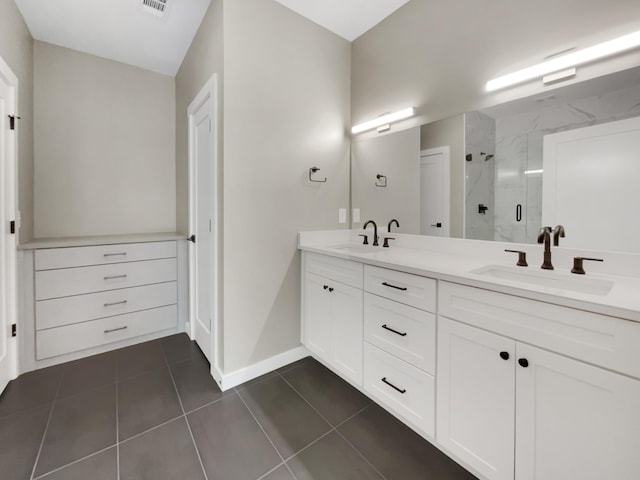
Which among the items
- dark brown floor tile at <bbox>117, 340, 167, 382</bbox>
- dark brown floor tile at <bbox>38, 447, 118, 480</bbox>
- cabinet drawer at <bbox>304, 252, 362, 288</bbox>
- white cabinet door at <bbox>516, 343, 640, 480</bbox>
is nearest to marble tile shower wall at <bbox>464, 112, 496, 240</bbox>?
cabinet drawer at <bbox>304, 252, 362, 288</bbox>

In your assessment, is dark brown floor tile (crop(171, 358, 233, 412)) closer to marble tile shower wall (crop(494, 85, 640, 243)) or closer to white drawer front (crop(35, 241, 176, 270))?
white drawer front (crop(35, 241, 176, 270))

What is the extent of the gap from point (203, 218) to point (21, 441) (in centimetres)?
162

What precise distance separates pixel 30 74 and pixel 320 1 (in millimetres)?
2531

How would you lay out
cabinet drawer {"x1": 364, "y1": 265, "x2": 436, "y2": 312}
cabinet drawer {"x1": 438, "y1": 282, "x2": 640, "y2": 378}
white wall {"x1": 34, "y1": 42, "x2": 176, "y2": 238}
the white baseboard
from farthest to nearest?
white wall {"x1": 34, "y1": 42, "x2": 176, "y2": 238}
the white baseboard
cabinet drawer {"x1": 364, "y1": 265, "x2": 436, "y2": 312}
cabinet drawer {"x1": 438, "y1": 282, "x2": 640, "y2": 378}

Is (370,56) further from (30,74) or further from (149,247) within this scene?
(30,74)

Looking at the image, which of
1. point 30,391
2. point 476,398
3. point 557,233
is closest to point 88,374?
point 30,391

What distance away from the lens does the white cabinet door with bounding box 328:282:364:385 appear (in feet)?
5.67

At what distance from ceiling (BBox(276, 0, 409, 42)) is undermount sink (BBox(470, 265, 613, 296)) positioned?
2.00 metres

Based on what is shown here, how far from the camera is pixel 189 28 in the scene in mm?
2334

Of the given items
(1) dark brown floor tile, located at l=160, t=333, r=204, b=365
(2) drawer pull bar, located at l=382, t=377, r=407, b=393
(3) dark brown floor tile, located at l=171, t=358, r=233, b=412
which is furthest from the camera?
(1) dark brown floor tile, located at l=160, t=333, r=204, b=365

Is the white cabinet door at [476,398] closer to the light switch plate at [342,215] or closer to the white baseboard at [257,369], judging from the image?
the white baseboard at [257,369]

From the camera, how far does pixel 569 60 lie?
1350 millimetres

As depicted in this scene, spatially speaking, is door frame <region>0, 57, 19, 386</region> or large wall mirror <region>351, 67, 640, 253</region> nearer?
large wall mirror <region>351, 67, 640, 253</region>

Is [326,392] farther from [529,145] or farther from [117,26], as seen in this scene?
[117,26]
